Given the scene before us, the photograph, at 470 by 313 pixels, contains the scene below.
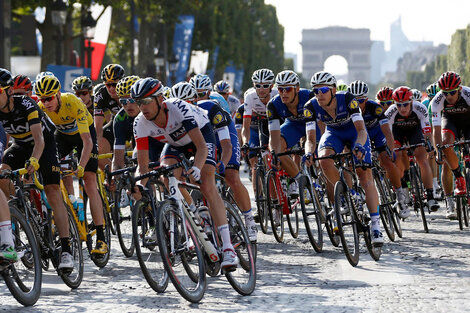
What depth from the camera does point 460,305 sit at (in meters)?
6.90

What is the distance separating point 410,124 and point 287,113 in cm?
258

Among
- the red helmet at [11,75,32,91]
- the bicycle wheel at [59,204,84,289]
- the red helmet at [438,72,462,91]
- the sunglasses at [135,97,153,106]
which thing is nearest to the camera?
the sunglasses at [135,97,153,106]

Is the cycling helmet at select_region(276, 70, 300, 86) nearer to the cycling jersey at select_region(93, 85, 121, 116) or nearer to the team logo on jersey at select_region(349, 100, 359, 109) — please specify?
the team logo on jersey at select_region(349, 100, 359, 109)

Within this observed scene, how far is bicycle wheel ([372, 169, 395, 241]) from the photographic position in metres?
10.8

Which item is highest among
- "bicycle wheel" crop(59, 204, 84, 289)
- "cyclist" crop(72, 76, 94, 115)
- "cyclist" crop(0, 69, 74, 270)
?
"cyclist" crop(72, 76, 94, 115)

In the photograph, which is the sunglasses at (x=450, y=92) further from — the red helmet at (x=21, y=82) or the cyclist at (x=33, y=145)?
the cyclist at (x=33, y=145)

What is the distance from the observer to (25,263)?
7.16 metres

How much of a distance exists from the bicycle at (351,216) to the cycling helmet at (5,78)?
3041mm

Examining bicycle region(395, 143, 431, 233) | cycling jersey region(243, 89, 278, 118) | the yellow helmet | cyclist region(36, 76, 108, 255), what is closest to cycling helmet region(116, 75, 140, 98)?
cyclist region(36, 76, 108, 255)

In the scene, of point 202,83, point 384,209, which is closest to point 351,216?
point 384,209

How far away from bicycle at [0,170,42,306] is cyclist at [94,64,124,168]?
3410mm

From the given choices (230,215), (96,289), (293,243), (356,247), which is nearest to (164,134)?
(230,215)

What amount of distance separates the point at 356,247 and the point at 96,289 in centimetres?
241

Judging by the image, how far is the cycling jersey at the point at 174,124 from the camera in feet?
24.6
